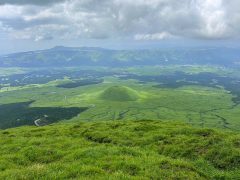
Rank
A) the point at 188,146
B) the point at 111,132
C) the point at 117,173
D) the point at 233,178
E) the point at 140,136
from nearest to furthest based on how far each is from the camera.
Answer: the point at 117,173 → the point at 233,178 → the point at 188,146 → the point at 140,136 → the point at 111,132

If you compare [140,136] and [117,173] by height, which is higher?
[117,173]

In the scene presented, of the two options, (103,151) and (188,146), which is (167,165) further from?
(188,146)

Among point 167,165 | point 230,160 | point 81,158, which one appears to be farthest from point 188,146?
point 81,158

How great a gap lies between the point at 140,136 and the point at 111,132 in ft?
17.9

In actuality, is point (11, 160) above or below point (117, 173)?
below

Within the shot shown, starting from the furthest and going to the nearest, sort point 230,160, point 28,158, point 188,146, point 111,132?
point 111,132 < point 188,146 < point 28,158 < point 230,160

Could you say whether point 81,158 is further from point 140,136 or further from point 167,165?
point 140,136

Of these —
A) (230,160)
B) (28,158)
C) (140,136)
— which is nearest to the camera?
(230,160)

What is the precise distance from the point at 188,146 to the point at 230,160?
6.77 metres

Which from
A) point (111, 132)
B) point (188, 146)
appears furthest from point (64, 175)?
point (111, 132)

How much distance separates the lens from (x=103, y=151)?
2819cm

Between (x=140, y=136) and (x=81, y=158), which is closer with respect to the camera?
(x=81, y=158)

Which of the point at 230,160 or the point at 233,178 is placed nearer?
the point at 233,178

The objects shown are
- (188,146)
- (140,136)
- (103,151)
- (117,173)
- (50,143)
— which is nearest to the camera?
(117,173)
